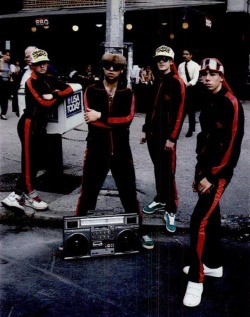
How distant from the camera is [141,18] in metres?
18.0

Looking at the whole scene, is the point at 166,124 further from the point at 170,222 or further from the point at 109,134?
the point at 170,222

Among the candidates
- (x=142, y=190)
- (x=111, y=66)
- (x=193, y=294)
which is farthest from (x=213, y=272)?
(x=142, y=190)

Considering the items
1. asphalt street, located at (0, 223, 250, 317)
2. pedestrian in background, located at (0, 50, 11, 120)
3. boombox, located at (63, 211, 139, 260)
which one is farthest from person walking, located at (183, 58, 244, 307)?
pedestrian in background, located at (0, 50, 11, 120)

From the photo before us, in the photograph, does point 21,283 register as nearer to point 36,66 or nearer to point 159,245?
point 159,245

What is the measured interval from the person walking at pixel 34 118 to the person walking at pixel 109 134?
3.72 ft

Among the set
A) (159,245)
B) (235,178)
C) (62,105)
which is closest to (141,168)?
(235,178)

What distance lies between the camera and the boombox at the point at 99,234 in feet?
14.6

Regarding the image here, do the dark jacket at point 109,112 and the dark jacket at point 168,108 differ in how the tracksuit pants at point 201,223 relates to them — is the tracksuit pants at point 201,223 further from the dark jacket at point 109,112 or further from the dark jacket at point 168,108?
the dark jacket at point 168,108

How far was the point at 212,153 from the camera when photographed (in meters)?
3.91

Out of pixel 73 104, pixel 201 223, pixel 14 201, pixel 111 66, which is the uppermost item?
pixel 111 66

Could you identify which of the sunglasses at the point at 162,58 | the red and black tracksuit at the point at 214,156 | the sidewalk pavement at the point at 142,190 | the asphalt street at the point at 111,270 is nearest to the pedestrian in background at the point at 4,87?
the sidewalk pavement at the point at 142,190

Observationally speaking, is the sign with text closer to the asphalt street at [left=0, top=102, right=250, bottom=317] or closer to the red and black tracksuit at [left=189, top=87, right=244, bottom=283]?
the asphalt street at [left=0, top=102, right=250, bottom=317]

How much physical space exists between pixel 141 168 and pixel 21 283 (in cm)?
397

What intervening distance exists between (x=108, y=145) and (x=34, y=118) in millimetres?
1415
